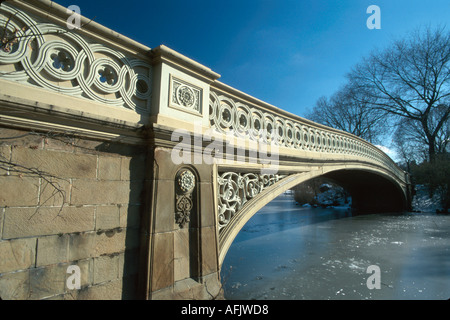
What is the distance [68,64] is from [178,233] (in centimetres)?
192

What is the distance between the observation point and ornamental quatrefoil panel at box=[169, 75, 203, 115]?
2.66 m

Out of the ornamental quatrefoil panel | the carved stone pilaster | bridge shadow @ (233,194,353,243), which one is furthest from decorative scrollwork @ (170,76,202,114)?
bridge shadow @ (233,194,353,243)

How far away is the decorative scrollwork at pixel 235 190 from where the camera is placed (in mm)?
3289

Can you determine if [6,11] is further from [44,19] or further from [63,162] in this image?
[63,162]

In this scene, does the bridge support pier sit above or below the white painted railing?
below

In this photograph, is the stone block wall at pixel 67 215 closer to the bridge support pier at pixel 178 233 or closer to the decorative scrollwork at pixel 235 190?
the bridge support pier at pixel 178 233

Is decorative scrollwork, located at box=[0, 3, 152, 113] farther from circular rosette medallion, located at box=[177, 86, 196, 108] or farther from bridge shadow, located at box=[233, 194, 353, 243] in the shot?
bridge shadow, located at box=[233, 194, 353, 243]

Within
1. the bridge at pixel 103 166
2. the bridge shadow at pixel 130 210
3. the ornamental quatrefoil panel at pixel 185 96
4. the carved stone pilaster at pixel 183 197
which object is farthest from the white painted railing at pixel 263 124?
the bridge shadow at pixel 130 210

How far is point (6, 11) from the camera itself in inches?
68.9

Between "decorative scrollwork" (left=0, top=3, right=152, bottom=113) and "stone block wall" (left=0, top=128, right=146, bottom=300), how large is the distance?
478 mm

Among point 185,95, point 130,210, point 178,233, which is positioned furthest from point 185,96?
point 178,233

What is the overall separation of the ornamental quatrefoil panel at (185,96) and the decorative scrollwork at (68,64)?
265 mm

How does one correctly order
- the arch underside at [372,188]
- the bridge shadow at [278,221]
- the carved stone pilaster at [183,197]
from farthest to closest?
the arch underside at [372,188] < the bridge shadow at [278,221] < the carved stone pilaster at [183,197]
